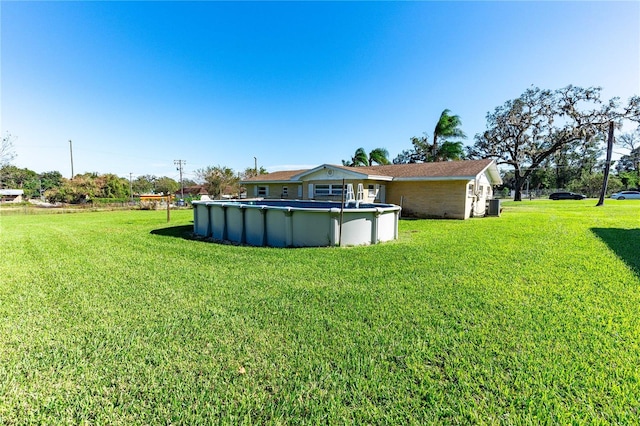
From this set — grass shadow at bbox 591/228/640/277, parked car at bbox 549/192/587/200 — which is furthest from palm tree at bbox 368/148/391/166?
parked car at bbox 549/192/587/200

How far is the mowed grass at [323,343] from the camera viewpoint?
6.77 feet

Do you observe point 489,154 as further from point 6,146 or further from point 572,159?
point 6,146

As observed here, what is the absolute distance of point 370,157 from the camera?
31234mm

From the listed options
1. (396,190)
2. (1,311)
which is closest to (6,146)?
(1,311)

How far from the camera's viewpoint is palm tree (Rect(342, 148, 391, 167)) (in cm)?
3042

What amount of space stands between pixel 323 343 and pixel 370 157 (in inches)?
1179

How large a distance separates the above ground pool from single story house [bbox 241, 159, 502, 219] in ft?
21.3

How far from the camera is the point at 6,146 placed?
20219 mm

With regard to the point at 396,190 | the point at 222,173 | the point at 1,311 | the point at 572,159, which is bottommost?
the point at 1,311

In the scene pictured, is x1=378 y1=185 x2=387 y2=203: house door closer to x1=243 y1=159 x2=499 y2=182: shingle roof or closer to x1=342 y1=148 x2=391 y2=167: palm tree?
x1=243 y1=159 x2=499 y2=182: shingle roof

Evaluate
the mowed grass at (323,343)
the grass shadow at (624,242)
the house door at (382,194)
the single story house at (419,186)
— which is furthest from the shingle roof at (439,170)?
the mowed grass at (323,343)

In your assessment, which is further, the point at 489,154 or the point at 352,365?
the point at 489,154

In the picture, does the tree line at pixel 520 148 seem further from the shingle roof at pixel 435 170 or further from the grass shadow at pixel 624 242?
the grass shadow at pixel 624 242

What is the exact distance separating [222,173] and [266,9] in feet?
100
